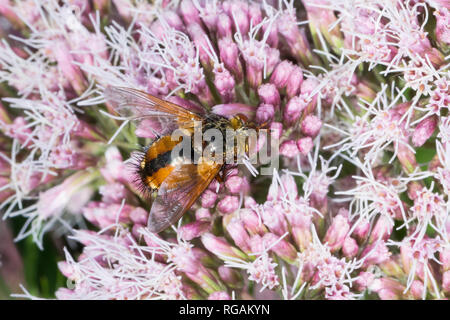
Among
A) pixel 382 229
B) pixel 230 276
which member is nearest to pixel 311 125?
pixel 382 229

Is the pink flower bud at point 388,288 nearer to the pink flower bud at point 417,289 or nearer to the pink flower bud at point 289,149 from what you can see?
the pink flower bud at point 417,289

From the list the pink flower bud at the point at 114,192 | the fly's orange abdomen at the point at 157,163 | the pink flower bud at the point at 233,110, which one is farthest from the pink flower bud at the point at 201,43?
the pink flower bud at the point at 114,192

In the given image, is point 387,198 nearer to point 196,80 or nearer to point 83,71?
point 196,80

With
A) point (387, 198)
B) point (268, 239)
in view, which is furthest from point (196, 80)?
point (387, 198)

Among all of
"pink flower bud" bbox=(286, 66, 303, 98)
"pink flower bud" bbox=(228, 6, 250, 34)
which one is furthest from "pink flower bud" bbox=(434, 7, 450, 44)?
"pink flower bud" bbox=(228, 6, 250, 34)

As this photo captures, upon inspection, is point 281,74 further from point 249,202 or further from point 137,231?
point 137,231
